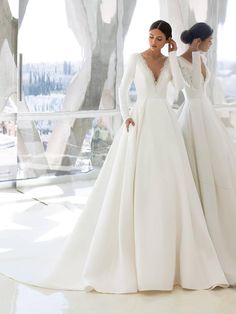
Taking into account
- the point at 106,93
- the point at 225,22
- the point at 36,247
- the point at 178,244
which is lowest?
the point at 36,247

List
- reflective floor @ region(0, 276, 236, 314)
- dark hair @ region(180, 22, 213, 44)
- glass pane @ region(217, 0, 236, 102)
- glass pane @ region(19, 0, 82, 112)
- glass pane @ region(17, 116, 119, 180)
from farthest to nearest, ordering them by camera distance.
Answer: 1. glass pane @ region(19, 0, 82, 112)
2. glass pane @ region(17, 116, 119, 180)
3. dark hair @ region(180, 22, 213, 44)
4. glass pane @ region(217, 0, 236, 102)
5. reflective floor @ region(0, 276, 236, 314)

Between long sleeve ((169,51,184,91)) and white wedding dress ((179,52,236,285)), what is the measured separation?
0.54ft

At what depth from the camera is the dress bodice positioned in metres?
2.85

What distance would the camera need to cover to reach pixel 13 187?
216 inches

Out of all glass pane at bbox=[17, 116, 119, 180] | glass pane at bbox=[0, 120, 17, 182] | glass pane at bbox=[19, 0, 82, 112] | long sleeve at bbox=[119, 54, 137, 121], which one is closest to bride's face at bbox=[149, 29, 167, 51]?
long sleeve at bbox=[119, 54, 137, 121]

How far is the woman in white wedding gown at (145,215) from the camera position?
265cm

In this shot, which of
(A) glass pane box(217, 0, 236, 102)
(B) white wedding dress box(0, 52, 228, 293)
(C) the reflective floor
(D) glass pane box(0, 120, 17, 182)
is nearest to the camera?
(C) the reflective floor

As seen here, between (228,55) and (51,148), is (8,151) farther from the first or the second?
(228,55)

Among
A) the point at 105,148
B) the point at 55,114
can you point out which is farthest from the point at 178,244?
the point at 55,114

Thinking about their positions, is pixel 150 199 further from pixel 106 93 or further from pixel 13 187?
pixel 13 187

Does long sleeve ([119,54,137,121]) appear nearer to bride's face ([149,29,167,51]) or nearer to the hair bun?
bride's face ([149,29,167,51])

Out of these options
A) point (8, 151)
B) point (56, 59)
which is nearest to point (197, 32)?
point (56, 59)

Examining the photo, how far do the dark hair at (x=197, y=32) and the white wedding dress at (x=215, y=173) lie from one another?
21 centimetres

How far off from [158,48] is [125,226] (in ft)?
3.43
